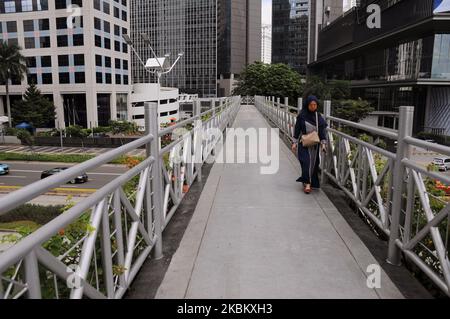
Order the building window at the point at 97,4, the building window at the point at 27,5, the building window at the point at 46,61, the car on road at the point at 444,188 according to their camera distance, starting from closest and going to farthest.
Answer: the car on road at the point at 444,188 → the building window at the point at 97,4 → the building window at the point at 27,5 → the building window at the point at 46,61

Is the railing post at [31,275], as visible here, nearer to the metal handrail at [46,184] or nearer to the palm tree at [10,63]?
the metal handrail at [46,184]

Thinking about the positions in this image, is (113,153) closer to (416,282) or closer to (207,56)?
(416,282)

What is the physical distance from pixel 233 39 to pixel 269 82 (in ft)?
147

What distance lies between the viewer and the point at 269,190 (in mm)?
5648

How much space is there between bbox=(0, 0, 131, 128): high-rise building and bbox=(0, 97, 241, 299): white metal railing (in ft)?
161

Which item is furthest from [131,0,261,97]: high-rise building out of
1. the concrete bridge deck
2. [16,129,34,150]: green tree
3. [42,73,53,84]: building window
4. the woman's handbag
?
the concrete bridge deck

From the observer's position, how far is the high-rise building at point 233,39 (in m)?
96.8

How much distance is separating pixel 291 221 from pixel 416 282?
157 cm

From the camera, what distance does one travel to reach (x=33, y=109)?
4800cm

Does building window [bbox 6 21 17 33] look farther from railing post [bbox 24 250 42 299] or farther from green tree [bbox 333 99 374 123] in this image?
railing post [bbox 24 250 42 299]

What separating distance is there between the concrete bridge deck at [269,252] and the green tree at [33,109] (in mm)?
48825

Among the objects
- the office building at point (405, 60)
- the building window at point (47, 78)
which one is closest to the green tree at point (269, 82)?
the office building at point (405, 60)

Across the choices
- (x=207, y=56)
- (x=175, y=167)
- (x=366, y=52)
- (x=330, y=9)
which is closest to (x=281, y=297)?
(x=175, y=167)

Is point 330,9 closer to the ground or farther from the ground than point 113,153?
farther from the ground
